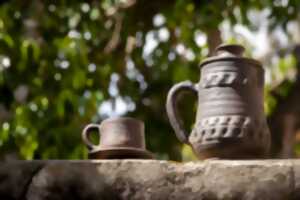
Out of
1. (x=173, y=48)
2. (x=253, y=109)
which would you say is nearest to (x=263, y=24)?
(x=173, y=48)

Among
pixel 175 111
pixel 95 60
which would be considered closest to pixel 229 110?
pixel 175 111

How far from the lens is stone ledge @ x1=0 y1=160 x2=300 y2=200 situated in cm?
186

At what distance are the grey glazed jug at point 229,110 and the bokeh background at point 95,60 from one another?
56.5 inches

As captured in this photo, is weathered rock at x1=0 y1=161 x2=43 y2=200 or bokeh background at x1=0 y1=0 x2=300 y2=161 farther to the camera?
bokeh background at x1=0 y1=0 x2=300 y2=161

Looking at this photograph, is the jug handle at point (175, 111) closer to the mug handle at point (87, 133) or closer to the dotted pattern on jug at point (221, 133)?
the dotted pattern on jug at point (221, 133)

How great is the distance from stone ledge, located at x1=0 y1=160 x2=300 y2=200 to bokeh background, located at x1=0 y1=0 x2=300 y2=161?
1.75m

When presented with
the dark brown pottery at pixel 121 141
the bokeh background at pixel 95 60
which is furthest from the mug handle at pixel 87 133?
the bokeh background at pixel 95 60

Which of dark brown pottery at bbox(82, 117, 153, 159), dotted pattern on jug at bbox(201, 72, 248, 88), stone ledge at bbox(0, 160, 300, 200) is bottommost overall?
stone ledge at bbox(0, 160, 300, 200)

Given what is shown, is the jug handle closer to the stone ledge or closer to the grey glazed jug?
the grey glazed jug

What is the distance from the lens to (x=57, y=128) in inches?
162

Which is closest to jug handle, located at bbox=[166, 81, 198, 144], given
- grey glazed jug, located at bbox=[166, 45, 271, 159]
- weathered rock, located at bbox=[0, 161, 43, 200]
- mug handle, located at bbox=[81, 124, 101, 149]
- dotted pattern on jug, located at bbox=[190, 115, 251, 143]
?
grey glazed jug, located at bbox=[166, 45, 271, 159]

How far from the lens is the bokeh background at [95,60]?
4031 millimetres

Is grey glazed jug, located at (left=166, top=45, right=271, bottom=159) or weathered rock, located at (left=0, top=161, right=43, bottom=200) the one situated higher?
grey glazed jug, located at (left=166, top=45, right=271, bottom=159)

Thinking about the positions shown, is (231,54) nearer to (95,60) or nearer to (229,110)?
(229,110)
